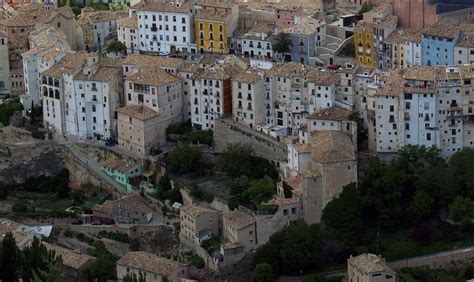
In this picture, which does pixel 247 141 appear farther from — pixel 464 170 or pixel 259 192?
pixel 464 170

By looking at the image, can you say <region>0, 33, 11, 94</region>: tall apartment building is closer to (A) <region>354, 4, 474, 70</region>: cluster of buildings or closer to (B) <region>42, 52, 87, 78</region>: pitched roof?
(B) <region>42, 52, 87, 78</region>: pitched roof

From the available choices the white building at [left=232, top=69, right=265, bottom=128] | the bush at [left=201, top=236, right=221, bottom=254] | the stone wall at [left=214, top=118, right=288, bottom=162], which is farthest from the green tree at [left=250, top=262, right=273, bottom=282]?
the white building at [left=232, top=69, right=265, bottom=128]

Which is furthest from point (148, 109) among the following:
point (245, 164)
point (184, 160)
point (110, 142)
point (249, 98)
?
point (245, 164)

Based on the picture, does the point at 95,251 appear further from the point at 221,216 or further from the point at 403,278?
the point at 403,278

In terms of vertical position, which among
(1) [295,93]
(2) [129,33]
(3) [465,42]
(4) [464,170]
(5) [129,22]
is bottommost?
(4) [464,170]

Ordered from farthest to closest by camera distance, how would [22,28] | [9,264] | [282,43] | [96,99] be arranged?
[22,28], [282,43], [96,99], [9,264]

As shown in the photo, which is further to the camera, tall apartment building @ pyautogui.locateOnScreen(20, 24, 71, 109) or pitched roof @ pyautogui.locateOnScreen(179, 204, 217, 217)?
tall apartment building @ pyautogui.locateOnScreen(20, 24, 71, 109)
